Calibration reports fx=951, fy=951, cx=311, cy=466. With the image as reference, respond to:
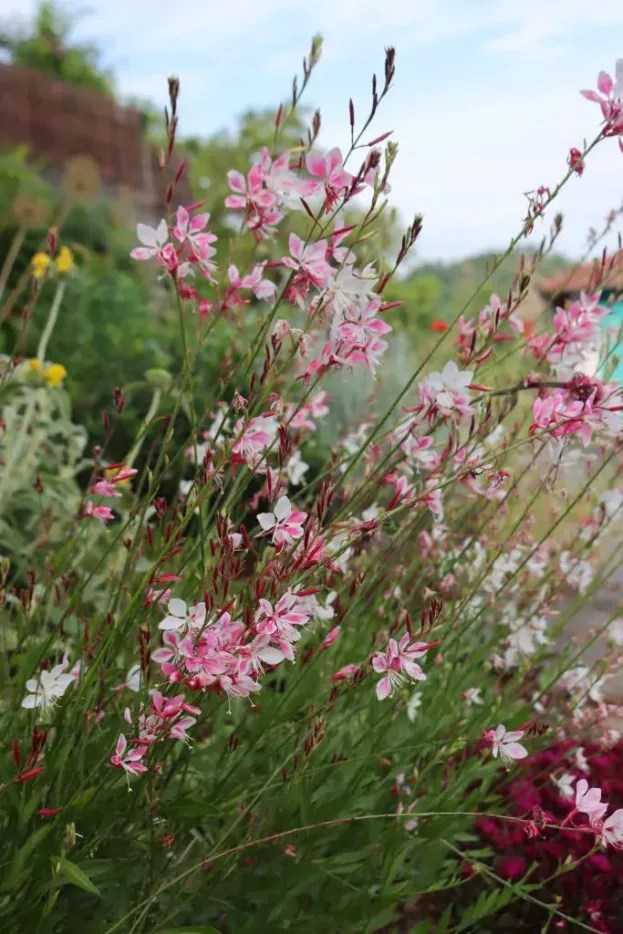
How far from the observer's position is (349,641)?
7.05 ft

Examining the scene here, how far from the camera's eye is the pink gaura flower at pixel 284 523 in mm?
1138

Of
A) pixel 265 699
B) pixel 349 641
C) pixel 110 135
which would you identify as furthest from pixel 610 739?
pixel 110 135

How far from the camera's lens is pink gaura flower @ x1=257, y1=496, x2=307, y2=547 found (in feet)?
3.73

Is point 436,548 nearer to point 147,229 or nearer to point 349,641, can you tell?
point 349,641

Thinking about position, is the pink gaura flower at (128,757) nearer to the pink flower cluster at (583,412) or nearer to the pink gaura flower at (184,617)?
the pink gaura flower at (184,617)

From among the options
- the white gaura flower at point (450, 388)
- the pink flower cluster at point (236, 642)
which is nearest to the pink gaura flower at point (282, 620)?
the pink flower cluster at point (236, 642)

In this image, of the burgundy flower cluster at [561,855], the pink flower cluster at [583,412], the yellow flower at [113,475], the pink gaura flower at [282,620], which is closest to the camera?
the pink gaura flower at [282,620]

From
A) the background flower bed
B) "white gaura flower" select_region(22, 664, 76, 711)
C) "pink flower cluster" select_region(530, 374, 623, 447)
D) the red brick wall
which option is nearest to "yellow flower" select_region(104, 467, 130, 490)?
the background flower bed

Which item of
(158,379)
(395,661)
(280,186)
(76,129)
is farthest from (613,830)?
(76,129)

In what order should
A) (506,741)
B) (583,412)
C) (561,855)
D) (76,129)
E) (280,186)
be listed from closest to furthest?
(583,412) < (280,186) < (506,741) < (561,855) < (76,129)

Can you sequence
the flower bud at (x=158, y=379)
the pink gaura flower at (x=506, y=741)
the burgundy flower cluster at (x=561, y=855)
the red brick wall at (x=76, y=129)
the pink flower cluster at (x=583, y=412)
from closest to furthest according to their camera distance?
the pink flower cluster at (x=583, y=412), the pink gaura flower at (x=506, y=741), the burgundy flower cluster at (x=561, y=855), the flower bud at (x=158, y=379), the red brick wall at (x=76, y=129)

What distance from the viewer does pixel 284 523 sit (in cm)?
116

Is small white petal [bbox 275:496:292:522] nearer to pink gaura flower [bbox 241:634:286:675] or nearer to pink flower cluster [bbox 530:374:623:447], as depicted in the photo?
pink gaura flower [bbox 241:634:286:675]

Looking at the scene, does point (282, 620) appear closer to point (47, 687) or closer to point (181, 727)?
point (181, 727)
